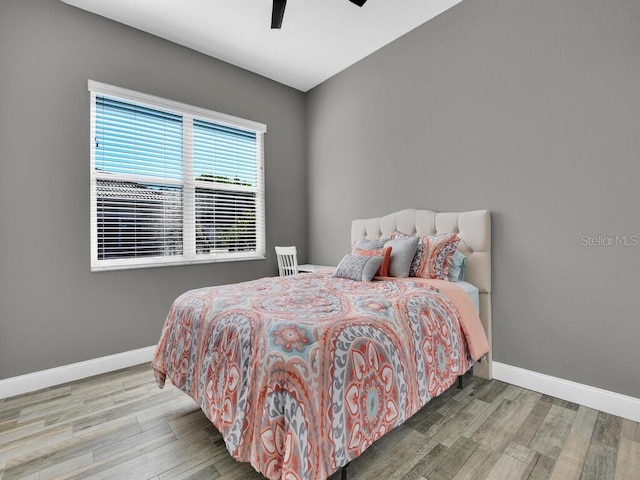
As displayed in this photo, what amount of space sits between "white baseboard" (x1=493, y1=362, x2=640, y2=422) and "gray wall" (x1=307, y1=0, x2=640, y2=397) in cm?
5

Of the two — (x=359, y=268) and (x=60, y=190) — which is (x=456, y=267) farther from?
(x=60, y=190)

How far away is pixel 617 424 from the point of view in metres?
1.81

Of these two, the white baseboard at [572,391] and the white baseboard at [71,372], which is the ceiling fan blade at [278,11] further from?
the white baseboard at [572,391]

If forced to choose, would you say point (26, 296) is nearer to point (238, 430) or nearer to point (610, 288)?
point (238, 430)

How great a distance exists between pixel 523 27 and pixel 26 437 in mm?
4156

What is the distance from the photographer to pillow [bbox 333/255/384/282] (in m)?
2.39

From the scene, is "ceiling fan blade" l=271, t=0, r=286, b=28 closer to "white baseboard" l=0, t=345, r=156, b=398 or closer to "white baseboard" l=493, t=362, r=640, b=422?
"white baseboard" l=0, t=345, r=156, b=398

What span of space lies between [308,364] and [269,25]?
3015mm

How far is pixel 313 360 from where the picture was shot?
1152 millimetres

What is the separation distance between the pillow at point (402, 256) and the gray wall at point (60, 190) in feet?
6.80

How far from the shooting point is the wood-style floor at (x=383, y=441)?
1461mm

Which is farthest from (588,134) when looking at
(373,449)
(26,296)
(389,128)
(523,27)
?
(26,296)

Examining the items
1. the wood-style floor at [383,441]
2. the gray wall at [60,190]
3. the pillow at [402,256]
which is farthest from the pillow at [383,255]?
the gray wall at [60,190]

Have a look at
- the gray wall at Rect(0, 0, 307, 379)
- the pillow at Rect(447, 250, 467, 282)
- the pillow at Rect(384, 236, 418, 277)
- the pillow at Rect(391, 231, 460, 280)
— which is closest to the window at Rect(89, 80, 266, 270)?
the gray wall at Rect(0, 0, 307, 379)
